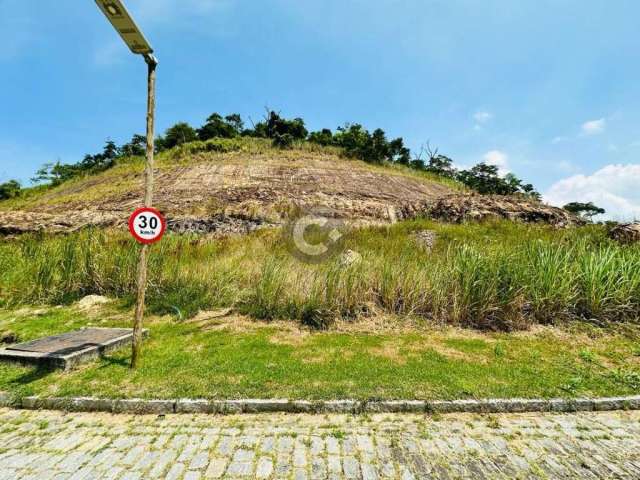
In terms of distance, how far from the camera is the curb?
3.28 m

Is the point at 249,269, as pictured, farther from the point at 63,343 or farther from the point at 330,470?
the point at 330,470

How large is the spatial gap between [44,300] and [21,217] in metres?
11.4

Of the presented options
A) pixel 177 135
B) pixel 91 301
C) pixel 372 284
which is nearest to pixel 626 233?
pixel 372 284

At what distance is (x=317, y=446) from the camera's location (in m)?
2.71

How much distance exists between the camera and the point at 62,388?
12.1ft

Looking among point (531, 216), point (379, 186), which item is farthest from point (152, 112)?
point (379, 186)

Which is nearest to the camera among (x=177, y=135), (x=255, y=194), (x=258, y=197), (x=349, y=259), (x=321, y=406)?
Result: (x=321, y=406)

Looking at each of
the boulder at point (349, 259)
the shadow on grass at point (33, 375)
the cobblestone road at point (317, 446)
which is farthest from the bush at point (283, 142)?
the cobblestone road at point (317, 446)

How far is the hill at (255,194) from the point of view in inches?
616

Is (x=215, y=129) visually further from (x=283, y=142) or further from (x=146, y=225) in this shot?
(x=146, y=225)

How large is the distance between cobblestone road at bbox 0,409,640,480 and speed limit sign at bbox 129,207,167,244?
6.79 feet

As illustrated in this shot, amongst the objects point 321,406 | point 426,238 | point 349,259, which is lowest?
point 321,406

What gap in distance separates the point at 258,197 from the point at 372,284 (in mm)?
14272

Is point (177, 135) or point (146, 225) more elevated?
point (177, 135)
